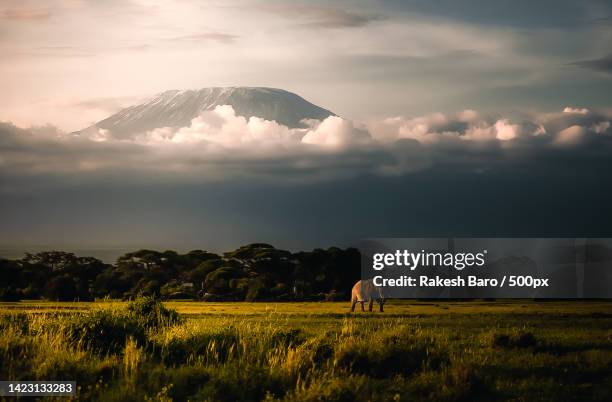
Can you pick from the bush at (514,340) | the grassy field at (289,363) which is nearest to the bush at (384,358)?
the grassy field at (289,363)

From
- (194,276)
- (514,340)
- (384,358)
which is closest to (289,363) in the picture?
(384,358)

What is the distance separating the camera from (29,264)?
80.2 m

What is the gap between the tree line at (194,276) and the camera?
7256 centimetres

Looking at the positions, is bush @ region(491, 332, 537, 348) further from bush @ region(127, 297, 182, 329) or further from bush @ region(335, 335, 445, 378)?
bush @ region(127, 297, 182, 329)

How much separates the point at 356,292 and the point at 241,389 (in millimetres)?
34784

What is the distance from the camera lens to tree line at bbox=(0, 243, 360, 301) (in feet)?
238

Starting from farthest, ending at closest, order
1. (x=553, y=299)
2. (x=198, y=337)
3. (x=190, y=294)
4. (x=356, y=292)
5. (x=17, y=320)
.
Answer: (x=190, y=294)
(x=553, y=299)
(x=356, y=292)
(x=17, y=320)
(x=198, y=337)

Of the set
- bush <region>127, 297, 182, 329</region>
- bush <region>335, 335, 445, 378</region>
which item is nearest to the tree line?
bush <region>127, 297, 182, 329</region>

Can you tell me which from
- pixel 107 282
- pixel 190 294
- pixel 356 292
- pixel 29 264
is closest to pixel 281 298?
pixel 190 294

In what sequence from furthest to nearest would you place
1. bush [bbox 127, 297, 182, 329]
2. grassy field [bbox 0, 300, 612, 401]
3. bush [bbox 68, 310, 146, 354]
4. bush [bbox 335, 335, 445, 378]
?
1. bush [bbox 127, 297, 182, 329]
2. bush [bbox 68, 310, 146, 354]
3. bush [bbox 335, 335, 445, 378]
4. grassy field [bbox 0, 300, 612, 401]

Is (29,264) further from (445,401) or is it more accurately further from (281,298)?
(445,401)

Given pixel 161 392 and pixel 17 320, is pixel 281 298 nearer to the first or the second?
pixel 17 320

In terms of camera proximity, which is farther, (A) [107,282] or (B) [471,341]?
(A) [107,282]

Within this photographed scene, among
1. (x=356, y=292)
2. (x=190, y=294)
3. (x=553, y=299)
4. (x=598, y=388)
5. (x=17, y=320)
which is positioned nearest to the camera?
(x=598, y=388)
